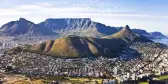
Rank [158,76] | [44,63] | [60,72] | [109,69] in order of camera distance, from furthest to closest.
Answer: [44,63] → [109,69] → [60,72] → [158,76]

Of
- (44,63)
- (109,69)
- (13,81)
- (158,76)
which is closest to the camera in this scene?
(13,81)

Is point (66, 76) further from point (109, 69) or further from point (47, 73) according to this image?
point (109, 69)

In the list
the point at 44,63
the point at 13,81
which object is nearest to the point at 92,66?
the point at 44,63

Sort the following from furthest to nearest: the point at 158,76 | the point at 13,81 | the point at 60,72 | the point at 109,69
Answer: the point at 109,69 < the point at 60,72 < the point at 158,76 < the point at 13,81

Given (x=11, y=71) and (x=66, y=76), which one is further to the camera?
(x=11, y=71)

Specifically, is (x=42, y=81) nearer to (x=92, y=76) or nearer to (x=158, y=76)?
(x=92, y=76)

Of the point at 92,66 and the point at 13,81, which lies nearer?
the point at 13,81

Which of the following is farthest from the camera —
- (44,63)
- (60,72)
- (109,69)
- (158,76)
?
(44,63)

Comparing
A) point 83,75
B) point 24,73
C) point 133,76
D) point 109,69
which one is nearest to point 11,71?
point 24,73
